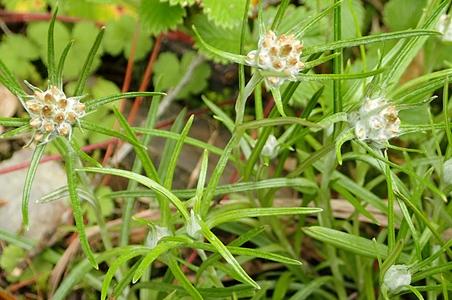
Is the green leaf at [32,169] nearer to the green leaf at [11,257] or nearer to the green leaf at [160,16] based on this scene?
the green leaf at [11,257]

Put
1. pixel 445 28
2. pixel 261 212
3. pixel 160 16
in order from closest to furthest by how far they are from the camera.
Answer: pixel 261 212
pixel 445 28
pixel 160 16

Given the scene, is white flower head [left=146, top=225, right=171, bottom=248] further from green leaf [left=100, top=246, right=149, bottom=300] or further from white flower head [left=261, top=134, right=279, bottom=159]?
white flower head [left=261, top=134, right=279, bottom=159]

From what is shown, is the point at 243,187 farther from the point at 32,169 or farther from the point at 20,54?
the point at 20,54

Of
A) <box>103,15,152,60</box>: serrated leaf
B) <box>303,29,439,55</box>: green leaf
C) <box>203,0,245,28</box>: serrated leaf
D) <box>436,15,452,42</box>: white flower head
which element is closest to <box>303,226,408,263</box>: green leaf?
<box>303,29,439,55</box>: green leaf

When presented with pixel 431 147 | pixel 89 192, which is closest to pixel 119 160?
pixel 89 192

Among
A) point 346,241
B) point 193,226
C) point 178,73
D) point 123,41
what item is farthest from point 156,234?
point 123,41

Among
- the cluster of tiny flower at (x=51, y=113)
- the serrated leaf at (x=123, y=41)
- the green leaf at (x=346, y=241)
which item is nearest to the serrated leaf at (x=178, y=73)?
the serrated leaf at (x=123, y=41)
